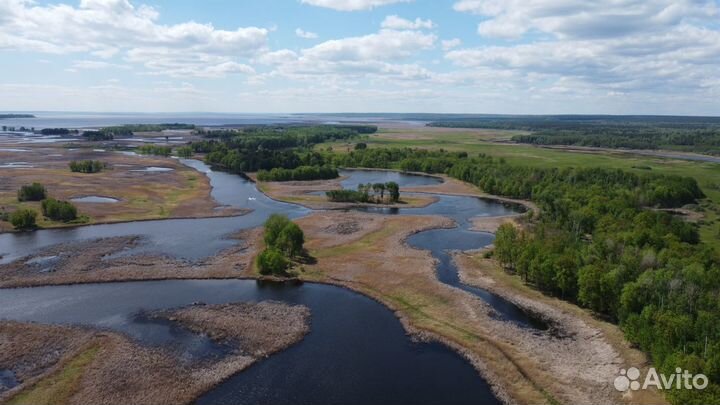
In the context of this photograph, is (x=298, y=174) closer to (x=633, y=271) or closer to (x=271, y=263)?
(x=271, y=263)

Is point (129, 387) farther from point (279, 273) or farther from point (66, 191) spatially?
point (66, 191)

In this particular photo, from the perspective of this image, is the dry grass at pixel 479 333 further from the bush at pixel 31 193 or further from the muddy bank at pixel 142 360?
the bush at pixel 31 193

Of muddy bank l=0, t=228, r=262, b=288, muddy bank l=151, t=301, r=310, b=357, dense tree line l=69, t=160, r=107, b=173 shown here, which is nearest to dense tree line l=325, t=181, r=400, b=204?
muddy bank l=0, t=228, r=262, b=288

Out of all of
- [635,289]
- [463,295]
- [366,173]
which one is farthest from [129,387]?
[366,173]

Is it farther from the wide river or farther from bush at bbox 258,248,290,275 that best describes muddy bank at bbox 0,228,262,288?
bush at bbox 258,248,290,275

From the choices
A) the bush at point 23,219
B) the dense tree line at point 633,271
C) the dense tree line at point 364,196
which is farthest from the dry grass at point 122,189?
the dense tree line at point 633,271

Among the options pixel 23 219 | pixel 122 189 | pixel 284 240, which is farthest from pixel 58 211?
pixel 284 240
